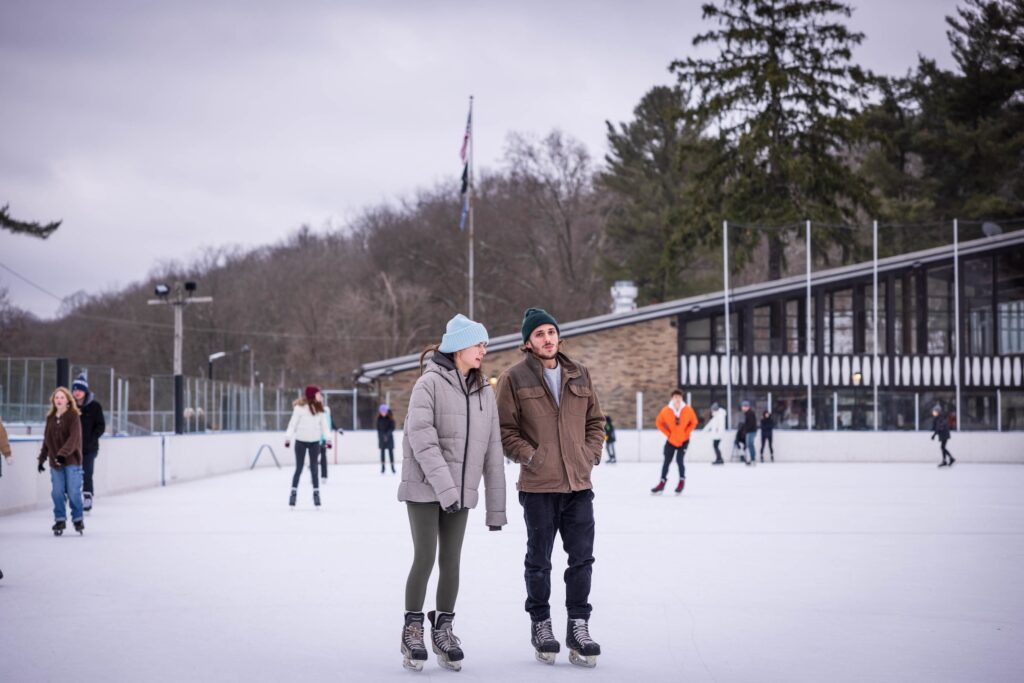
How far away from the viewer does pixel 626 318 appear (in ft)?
139

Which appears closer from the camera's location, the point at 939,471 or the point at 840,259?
the point at 939,471

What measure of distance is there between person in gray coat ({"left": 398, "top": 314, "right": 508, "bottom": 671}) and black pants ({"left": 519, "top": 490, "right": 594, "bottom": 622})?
214 mm

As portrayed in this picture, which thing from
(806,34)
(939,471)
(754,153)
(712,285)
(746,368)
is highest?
(806,34)

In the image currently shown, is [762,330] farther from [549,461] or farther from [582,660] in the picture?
[582,660]

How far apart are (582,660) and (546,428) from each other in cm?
116

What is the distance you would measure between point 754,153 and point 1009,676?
1772 inches

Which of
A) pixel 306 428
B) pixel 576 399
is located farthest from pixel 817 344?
pixel 576 399

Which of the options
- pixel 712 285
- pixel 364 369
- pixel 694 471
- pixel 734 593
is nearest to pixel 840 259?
pixel 712 285

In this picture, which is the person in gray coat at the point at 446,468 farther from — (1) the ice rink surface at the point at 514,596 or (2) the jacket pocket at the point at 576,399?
(2) the jacket pocket at the point at 576,399

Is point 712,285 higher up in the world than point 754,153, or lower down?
lower down

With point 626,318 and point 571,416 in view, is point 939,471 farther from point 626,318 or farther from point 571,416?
point 571,416

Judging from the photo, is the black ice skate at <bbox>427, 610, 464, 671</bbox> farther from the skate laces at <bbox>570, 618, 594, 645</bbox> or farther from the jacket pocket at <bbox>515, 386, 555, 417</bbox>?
the jacket pocket at <bbox>515, 386, 555, 417</bbox>

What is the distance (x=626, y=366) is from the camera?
139ft

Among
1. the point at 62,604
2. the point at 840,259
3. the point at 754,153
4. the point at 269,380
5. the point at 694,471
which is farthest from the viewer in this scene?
the point at 269,380
